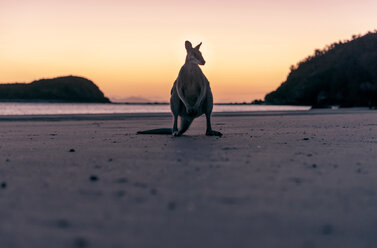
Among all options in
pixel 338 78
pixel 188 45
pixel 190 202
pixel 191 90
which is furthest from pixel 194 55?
pixel 338 78

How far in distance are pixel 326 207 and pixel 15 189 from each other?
1.93m

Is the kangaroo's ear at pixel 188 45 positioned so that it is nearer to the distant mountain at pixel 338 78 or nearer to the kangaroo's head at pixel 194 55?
the kangaroo's head at pixel 194 55

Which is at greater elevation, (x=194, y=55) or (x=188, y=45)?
(x=188, y=45)

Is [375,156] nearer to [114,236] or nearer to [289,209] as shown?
[289,209]

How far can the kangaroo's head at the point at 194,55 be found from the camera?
255 inches

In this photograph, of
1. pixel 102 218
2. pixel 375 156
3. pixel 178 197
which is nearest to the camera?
pixel 102 218

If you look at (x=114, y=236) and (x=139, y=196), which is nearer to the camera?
(x=114, y=236)

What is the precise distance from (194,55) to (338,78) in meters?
90.3

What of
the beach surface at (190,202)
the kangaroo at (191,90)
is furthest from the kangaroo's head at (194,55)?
the beach surface at (190,202)

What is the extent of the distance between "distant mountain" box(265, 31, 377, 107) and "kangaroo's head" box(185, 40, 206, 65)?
214 feet

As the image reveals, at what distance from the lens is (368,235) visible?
1.76 metres

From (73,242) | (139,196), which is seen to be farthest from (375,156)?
(73,242)

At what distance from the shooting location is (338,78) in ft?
294

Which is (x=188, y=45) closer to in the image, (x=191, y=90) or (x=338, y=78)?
(x=191, y=90)
